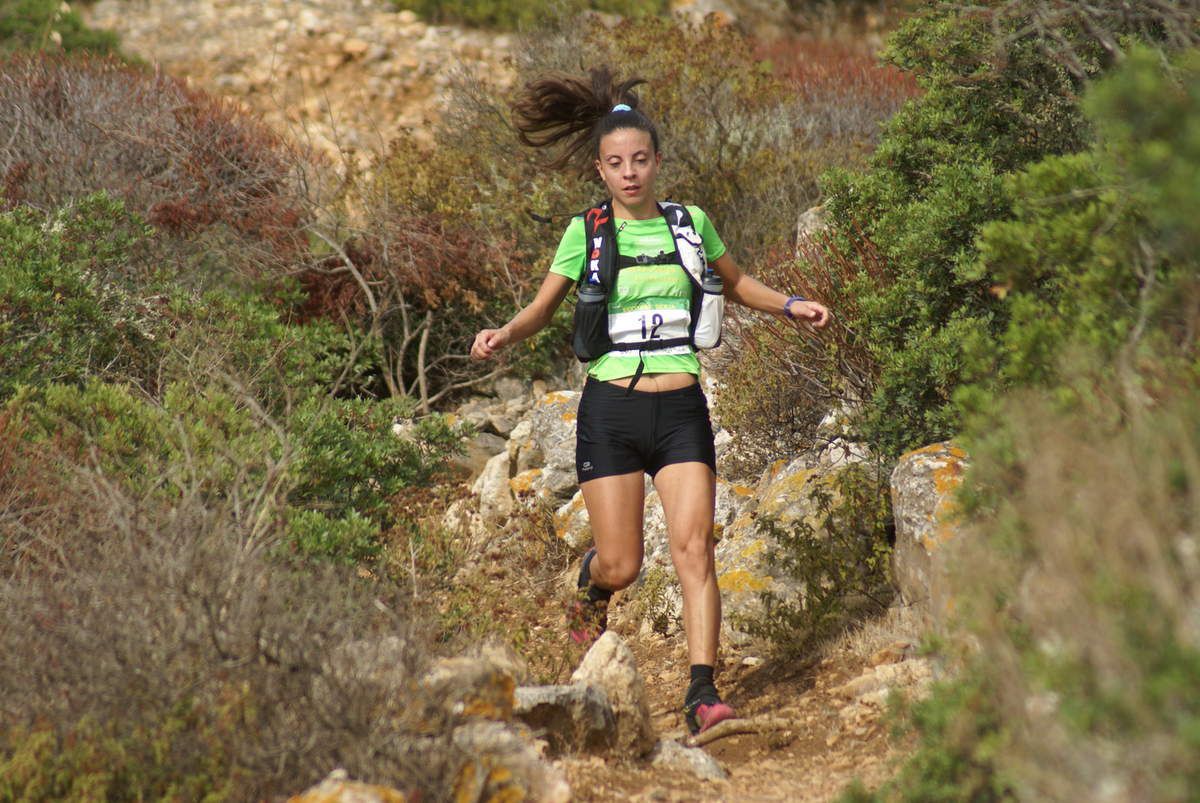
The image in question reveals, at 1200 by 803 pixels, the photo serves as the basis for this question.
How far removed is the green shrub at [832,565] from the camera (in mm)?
4996

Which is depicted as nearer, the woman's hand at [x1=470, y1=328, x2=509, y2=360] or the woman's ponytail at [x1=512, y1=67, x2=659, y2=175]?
the woman's hand at [x1=470, y1=328, x2=509, y2=360]

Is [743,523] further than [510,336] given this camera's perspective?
Yes

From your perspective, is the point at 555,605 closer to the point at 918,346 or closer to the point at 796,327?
the point at 796,327

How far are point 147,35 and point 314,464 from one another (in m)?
12.7

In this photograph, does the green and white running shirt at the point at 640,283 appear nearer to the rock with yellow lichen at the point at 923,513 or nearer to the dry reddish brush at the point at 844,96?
the rock with yellow lichen at the point at 923,513

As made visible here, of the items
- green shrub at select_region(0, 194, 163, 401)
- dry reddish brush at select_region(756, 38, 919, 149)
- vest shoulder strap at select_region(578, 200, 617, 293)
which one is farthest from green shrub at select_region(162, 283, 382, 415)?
dry reddish brush at select_region(756, 38, 919, 149)

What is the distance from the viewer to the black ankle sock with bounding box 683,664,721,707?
13.4 feet

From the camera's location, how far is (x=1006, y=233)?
3.25 m

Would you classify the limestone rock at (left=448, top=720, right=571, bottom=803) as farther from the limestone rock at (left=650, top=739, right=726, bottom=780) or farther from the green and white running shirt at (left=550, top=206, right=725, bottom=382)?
the green and white running shirt at (left=550, top=206, right=725, bottom=382)

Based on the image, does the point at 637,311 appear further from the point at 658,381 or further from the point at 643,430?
the point at 643,430

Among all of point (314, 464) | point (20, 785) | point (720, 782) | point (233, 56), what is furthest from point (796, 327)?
point (233, 56)

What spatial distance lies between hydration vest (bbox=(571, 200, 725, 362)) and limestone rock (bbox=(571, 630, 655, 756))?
981 millimetres

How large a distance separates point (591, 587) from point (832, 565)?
45.6 inches

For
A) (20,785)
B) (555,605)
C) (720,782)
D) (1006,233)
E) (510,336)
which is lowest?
(555,605)
